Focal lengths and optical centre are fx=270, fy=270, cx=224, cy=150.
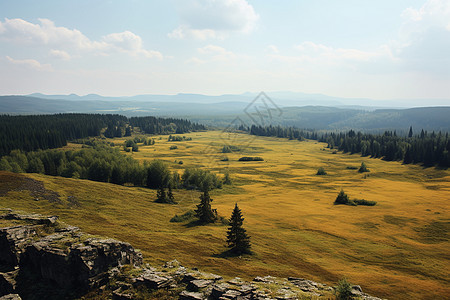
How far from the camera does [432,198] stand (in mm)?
91812

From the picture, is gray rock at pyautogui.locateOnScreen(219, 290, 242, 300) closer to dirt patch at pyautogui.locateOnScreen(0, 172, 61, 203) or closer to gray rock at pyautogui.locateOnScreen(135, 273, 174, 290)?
gray rock at pyautogui.locateOnScreen(135, 273, 174, 290)

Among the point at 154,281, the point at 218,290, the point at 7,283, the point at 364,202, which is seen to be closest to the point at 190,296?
the point at 218,290

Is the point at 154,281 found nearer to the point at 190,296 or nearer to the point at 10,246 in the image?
the point at 190,296

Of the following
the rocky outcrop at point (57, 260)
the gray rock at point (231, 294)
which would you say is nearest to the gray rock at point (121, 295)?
the rocky outcrop at point (57, 260)

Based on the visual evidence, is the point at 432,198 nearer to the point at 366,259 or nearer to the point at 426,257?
the point at 426,257

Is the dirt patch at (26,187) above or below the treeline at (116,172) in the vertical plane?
above

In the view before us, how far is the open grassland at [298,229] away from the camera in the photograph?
3834 cm

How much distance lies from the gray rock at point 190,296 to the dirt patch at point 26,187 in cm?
4856

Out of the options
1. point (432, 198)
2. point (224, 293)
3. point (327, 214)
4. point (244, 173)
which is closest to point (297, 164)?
point (244, 173)

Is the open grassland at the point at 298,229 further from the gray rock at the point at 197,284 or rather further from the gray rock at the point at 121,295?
the gray rock at the point at 197,284

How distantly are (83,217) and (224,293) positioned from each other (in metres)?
38.9

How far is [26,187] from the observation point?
62844 millimetres

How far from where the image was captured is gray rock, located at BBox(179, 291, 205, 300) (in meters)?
23.4

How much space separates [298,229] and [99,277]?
148 feet
